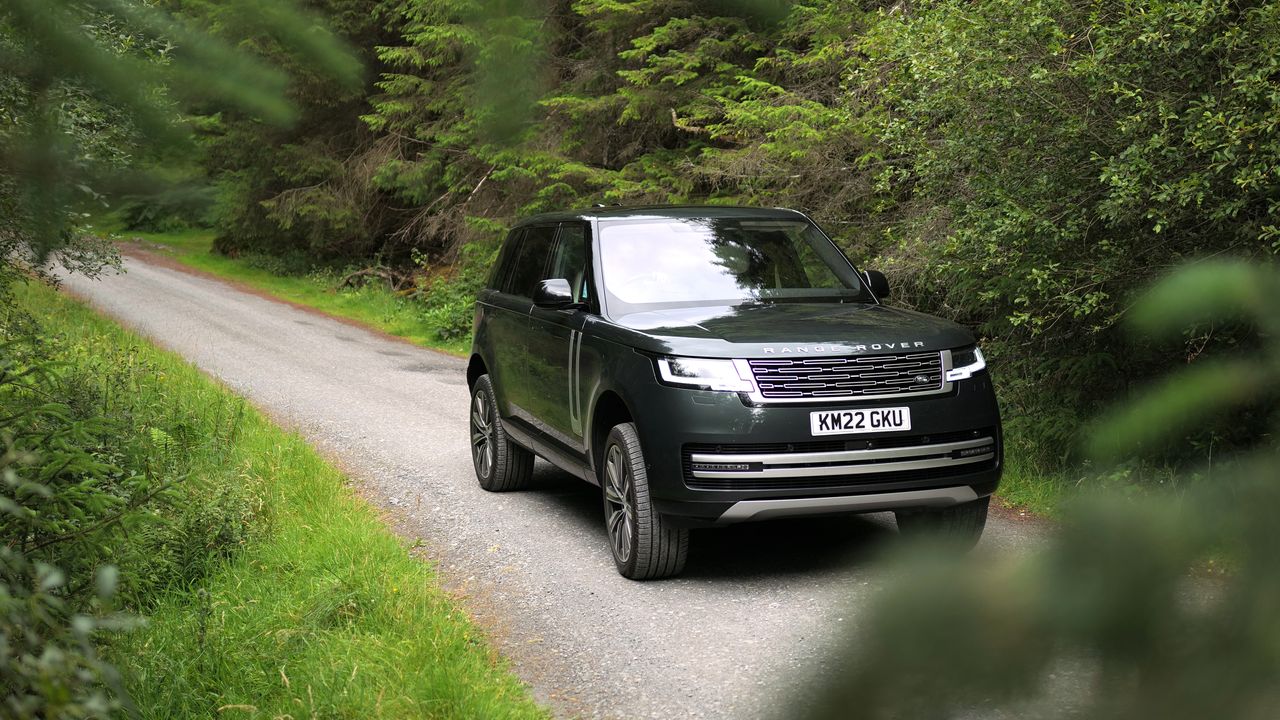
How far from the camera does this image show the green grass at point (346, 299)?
21.2 meters

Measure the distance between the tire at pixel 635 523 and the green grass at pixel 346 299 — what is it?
11.1m

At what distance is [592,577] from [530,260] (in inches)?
110

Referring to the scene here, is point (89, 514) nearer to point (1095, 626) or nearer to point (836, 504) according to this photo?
point (836, 504)

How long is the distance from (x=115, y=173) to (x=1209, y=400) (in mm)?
1485

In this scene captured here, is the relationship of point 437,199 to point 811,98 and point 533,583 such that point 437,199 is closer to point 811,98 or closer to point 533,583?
point 811,98

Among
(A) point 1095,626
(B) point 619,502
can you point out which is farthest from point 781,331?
(A) point 1095,626

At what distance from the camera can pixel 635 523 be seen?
20.0ft

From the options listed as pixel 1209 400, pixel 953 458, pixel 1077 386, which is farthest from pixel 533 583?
pixel 1209 400

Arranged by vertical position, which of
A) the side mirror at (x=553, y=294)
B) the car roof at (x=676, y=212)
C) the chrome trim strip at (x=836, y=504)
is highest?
the car roof at (x=676, y=212)

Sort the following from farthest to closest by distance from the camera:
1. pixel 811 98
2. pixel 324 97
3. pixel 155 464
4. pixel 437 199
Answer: pixel 437 199, pixel 811 98, pixel 155 464, pixel 324 97

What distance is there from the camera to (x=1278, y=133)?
6.28m

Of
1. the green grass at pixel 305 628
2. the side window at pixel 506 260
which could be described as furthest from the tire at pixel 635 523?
the side window at pixel 506 260

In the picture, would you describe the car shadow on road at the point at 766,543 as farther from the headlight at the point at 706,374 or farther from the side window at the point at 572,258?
the side window at the point at 572,258

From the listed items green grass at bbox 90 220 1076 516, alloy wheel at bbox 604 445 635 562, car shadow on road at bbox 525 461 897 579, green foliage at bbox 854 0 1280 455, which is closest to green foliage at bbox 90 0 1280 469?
green foliage at bbox 854 0 1280 455
